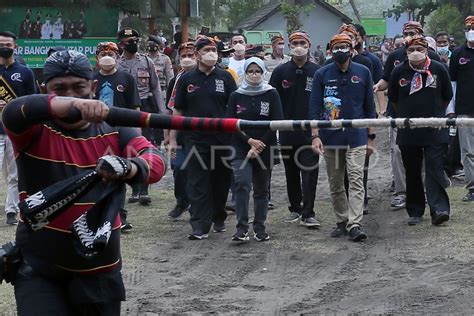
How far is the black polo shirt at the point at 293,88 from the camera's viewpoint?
12.0m

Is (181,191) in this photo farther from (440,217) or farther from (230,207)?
(440,217)

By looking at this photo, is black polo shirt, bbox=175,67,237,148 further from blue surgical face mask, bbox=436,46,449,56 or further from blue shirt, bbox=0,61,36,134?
blue surgical face mask, bbox=436,46,449,56

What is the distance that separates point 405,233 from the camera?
37.3ft

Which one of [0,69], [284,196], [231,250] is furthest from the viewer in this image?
[284,196]

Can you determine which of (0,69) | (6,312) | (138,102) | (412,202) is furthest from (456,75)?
(6,312)

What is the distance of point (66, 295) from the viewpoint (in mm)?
5109

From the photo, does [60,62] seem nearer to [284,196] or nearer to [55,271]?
[55,271]

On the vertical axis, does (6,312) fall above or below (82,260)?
below

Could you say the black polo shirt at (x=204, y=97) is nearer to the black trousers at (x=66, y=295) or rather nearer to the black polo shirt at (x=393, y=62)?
the black polo shirt at (x=393, y=62)

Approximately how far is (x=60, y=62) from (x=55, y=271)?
41.3 inches

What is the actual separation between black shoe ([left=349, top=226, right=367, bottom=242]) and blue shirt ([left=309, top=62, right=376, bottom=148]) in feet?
2.95

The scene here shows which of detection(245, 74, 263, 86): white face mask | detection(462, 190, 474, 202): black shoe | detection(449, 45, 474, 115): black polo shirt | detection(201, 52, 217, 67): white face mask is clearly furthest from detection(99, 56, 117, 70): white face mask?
detection(462, 190, 474, 202): black shoe

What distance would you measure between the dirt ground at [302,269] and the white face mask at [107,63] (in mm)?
1936

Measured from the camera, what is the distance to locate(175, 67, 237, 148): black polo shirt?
37.1ft
